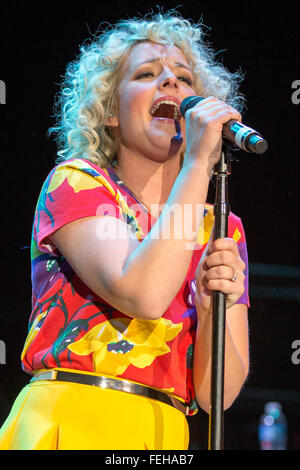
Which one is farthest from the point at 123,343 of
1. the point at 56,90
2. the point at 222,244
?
the point at 56,90

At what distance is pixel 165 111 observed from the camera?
1.51 m

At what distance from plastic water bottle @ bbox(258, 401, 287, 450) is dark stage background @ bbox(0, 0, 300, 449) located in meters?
1.58

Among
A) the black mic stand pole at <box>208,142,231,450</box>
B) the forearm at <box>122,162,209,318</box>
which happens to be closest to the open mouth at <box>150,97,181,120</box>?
the forearm at <box>122,162,209,318</box>

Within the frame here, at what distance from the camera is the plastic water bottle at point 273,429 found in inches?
173

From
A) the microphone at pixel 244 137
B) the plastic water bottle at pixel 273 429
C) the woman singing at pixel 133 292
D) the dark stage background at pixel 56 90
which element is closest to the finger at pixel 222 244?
the woman singing at pixel 133 292

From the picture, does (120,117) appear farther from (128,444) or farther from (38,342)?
(128,444)

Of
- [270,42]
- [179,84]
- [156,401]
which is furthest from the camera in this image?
[270,42]

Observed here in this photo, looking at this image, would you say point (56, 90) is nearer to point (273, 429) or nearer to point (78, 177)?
point (78, 177)

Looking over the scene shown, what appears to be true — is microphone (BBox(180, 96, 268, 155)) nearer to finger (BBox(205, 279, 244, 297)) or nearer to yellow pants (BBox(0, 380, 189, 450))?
finger (BBox(205, 279, 244, 297))

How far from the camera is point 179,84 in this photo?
1.58 m

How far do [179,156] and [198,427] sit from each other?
272cm

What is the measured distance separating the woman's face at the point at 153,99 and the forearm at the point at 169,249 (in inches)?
13.1
